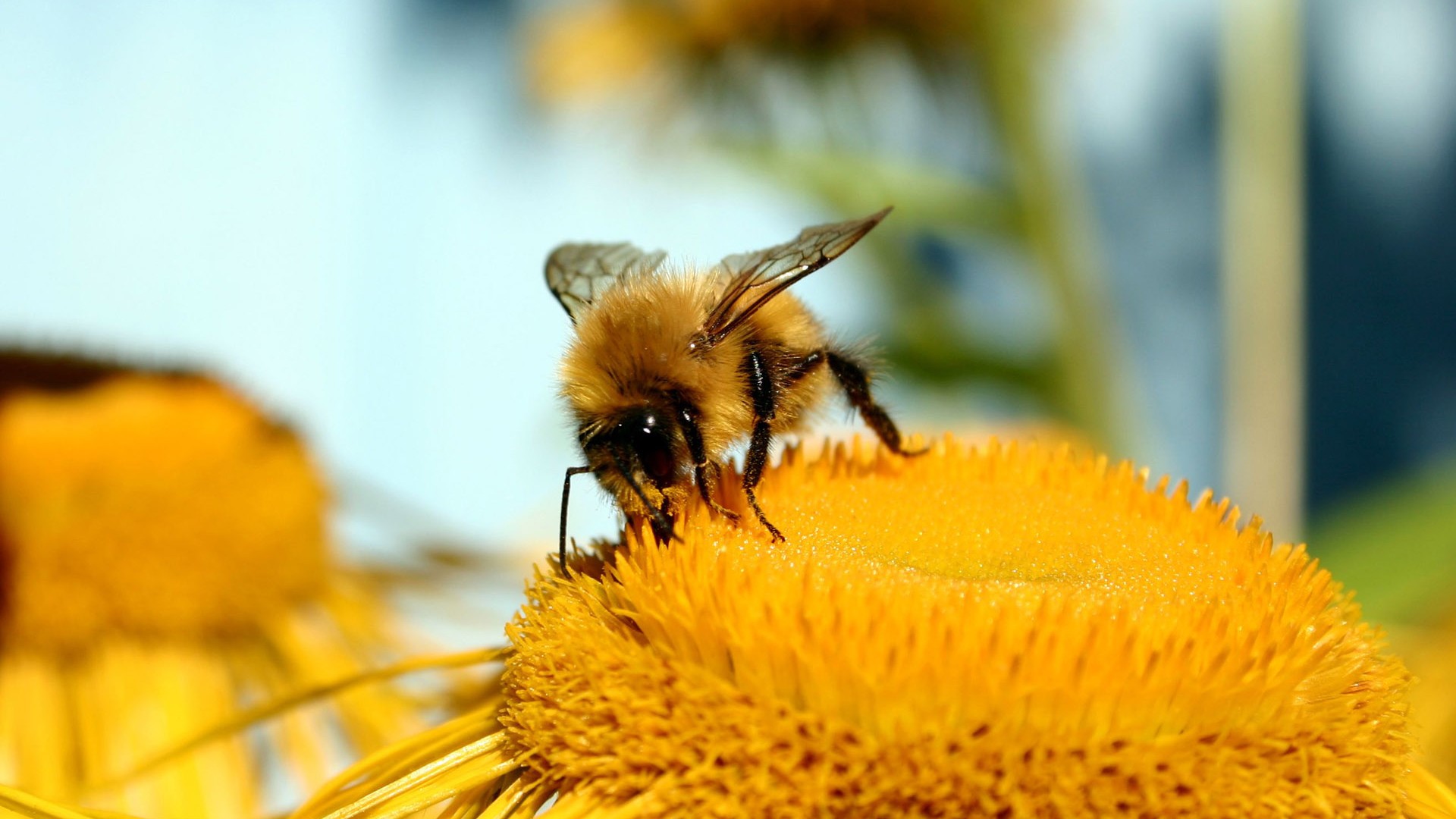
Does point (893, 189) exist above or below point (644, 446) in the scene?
above

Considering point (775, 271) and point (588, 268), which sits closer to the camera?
point (775, 271)

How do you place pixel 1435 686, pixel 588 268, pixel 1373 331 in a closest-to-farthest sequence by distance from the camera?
1. pixel 588 268
2. pixel 1435 686
3. pixel 1373 331

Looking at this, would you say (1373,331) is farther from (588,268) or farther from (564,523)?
(564,523)

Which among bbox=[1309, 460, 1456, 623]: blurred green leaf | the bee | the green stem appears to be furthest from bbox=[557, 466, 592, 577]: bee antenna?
the green stem

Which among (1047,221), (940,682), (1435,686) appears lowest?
(1435,686)

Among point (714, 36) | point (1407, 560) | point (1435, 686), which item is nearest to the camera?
point (1435, 686)

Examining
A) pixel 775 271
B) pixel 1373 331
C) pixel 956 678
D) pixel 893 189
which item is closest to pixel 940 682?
pixel 956 678

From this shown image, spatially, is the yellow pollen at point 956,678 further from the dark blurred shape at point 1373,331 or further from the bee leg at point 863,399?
the dark blurred shape at point 1373,331

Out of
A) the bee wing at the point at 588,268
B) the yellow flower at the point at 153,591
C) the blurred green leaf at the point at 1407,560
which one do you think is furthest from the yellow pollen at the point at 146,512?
the blurred green leaf at the point at 1407,560
